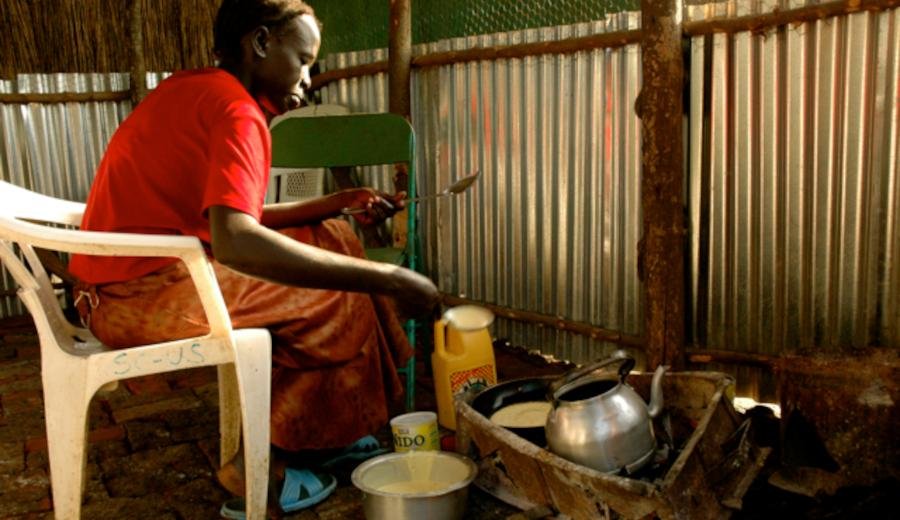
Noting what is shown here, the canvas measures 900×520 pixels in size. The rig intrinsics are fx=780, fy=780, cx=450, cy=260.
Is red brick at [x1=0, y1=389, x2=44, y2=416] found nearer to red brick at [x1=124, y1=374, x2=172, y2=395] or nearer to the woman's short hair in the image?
red brick at [x1=124, y1=374, x2=172, y2=395]

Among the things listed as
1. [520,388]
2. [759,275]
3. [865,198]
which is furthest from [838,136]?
[520,388]

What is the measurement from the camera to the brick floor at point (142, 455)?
2.59 m

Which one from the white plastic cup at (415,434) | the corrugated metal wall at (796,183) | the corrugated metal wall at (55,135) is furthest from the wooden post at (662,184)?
the corrugated metal wall at (55,135)

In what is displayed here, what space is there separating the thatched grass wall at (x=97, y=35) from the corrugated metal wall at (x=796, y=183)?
14.2 ft

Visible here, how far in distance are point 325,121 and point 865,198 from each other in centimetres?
240

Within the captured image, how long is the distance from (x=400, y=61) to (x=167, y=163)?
2.67 m

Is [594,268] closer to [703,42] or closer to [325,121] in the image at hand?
[703,42]

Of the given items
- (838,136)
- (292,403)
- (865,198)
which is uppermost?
(838,136)

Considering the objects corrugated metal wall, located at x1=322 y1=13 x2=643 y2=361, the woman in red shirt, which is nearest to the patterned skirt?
the woman in red shirt

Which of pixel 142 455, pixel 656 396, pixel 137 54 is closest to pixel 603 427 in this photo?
pixel 656 396

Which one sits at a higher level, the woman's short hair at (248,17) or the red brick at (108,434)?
the woman's short hair at (248,17)

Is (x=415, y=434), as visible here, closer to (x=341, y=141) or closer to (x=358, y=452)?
(x=358, y=452)

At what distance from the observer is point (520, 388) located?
2768 mm

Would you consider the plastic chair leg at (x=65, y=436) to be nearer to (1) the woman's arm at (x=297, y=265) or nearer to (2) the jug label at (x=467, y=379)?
(1) the woman's arm at (x=297, y=265)
